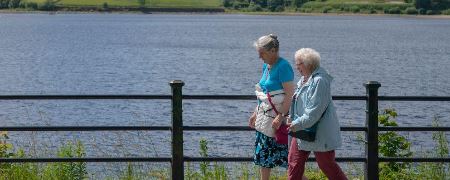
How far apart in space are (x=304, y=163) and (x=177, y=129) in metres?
1.65

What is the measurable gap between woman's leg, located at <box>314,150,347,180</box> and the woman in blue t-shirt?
0.51m

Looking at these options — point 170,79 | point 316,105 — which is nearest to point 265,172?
point 316,105

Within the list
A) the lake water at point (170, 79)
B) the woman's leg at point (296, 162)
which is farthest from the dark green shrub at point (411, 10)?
the woman's leg at point (296, 162)

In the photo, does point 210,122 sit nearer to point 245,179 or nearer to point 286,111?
point 245,179

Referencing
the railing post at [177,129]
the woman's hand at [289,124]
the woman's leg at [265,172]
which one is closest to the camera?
the woman's hand at [289,124]

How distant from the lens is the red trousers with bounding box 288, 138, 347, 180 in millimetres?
8922

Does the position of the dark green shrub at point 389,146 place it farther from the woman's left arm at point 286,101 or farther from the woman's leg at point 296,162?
the woman's left arm at point 286,101

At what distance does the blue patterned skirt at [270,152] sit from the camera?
9.30 m

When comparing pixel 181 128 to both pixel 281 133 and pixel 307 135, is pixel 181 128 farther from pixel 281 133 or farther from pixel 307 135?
pixel 307 135

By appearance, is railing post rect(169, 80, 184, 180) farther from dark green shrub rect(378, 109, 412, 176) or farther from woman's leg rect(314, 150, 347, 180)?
dark green shrub rect(378, 109, 412, 176)

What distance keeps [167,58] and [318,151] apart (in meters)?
62.7

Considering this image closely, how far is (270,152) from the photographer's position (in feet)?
30.6

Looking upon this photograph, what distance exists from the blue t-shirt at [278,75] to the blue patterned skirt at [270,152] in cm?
58

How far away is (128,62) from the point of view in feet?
221
